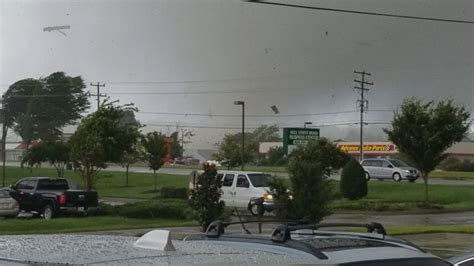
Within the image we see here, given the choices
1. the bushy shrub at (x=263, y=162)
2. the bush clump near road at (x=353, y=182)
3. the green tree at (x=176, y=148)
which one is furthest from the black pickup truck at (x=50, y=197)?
the green tree at (x=176, y=148)

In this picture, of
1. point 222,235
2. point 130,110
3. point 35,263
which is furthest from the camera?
point 130,110

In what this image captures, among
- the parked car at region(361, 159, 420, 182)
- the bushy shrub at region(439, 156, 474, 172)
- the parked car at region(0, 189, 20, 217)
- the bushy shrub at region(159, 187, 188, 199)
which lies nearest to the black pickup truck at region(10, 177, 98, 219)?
the parked car at region(0, 189, 20, 217)

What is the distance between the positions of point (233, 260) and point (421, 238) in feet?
65.1

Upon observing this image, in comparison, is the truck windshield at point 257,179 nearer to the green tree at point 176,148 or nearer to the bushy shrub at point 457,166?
the bushy shrub at point 457,166

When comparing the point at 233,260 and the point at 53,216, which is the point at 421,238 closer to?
the point at 53,216

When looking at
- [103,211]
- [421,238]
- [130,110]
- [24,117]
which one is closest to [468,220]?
[421,238]

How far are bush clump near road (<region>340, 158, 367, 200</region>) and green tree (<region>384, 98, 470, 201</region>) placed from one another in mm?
4432

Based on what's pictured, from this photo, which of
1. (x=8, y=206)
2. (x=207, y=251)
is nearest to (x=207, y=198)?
(x=8, y=206)

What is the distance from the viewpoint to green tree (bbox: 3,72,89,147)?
232 ft

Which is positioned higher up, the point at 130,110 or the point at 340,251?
the point at 130,110

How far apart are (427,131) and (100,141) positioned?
15.4m

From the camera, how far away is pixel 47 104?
72875mm

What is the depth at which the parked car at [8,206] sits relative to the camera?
30.3 meters

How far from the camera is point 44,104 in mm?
72625
